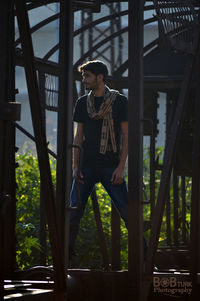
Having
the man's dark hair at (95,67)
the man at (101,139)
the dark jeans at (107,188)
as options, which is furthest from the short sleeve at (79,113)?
the dark jeans at (107,188)

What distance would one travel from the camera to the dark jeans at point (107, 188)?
21.2ft

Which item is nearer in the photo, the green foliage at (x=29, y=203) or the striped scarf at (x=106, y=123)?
the striped scarf at (x=106, y=123)

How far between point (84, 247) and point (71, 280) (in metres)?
5.16

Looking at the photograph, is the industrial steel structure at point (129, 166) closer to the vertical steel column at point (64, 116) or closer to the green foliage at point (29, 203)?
the vertical steel column at point (64, 116)

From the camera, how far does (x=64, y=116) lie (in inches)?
207

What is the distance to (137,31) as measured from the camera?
5609 millimetres

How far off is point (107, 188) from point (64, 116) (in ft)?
4.82

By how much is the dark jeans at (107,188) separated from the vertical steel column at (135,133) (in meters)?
0.85

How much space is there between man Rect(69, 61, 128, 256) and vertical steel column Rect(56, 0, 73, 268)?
1187 mm

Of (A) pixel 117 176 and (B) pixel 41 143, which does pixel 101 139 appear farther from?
(B) pixel 41 143

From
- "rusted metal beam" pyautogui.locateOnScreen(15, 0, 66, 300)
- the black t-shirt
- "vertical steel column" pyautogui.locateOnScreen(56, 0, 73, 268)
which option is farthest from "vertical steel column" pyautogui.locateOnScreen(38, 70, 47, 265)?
"rusted metal beam" pyautogui.locateOnScreen(15, 0, 66, 300)

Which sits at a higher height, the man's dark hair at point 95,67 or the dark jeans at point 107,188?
the man's dark hair at point 95,67

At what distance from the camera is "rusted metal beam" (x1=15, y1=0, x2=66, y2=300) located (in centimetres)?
439

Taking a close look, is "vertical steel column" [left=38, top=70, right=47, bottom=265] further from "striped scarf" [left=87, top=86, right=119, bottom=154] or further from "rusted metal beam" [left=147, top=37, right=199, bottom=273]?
"rusted metal beam" [left=147, top=37, right=199, bottom=273]
